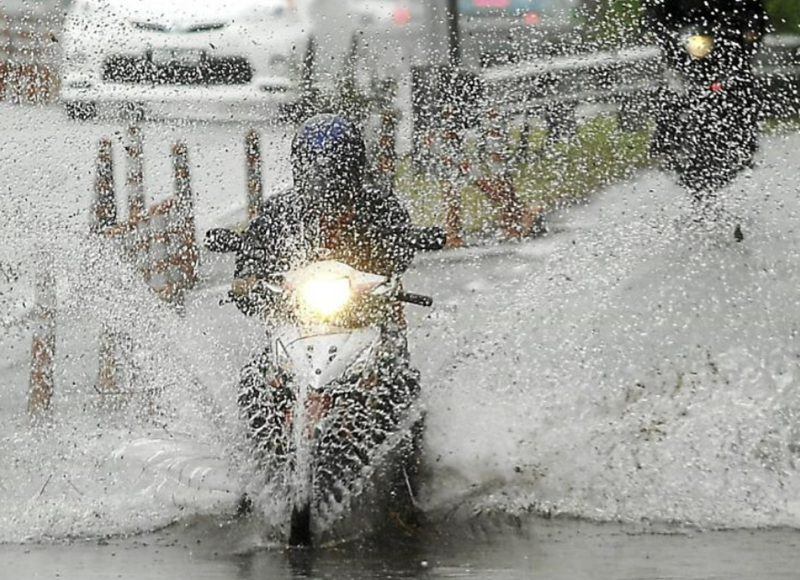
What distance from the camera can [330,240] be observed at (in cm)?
719

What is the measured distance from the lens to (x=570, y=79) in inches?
470

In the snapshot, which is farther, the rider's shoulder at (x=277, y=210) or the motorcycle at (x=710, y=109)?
the motorcycle at (x=710, y=109)

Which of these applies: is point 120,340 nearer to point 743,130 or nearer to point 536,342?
point 536,342

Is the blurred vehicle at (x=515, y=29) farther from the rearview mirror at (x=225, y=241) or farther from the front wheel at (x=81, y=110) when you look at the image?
the rearview mirror at (x=225, y=241)

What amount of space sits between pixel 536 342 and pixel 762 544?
2815 mm

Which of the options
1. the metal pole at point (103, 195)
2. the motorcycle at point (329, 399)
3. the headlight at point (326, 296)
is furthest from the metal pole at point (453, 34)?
the headlight at point (326, 296)

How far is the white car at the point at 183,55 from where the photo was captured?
42.2 ft

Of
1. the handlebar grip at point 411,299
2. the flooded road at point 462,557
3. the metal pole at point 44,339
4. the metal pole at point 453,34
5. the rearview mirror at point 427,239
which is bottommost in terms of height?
the metal pole at point 44,339

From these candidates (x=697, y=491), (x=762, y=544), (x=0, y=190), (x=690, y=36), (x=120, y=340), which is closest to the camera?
(x=762, y=544)

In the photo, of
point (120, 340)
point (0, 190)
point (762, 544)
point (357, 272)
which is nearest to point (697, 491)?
point (762, 544)

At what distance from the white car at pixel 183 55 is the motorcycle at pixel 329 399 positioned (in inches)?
230

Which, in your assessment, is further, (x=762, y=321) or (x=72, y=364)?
(x=72, y=364)

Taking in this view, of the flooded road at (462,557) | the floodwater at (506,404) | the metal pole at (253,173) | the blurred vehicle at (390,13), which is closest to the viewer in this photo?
the flooded road at (462,557)

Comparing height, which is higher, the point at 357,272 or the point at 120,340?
the point at 357,272
